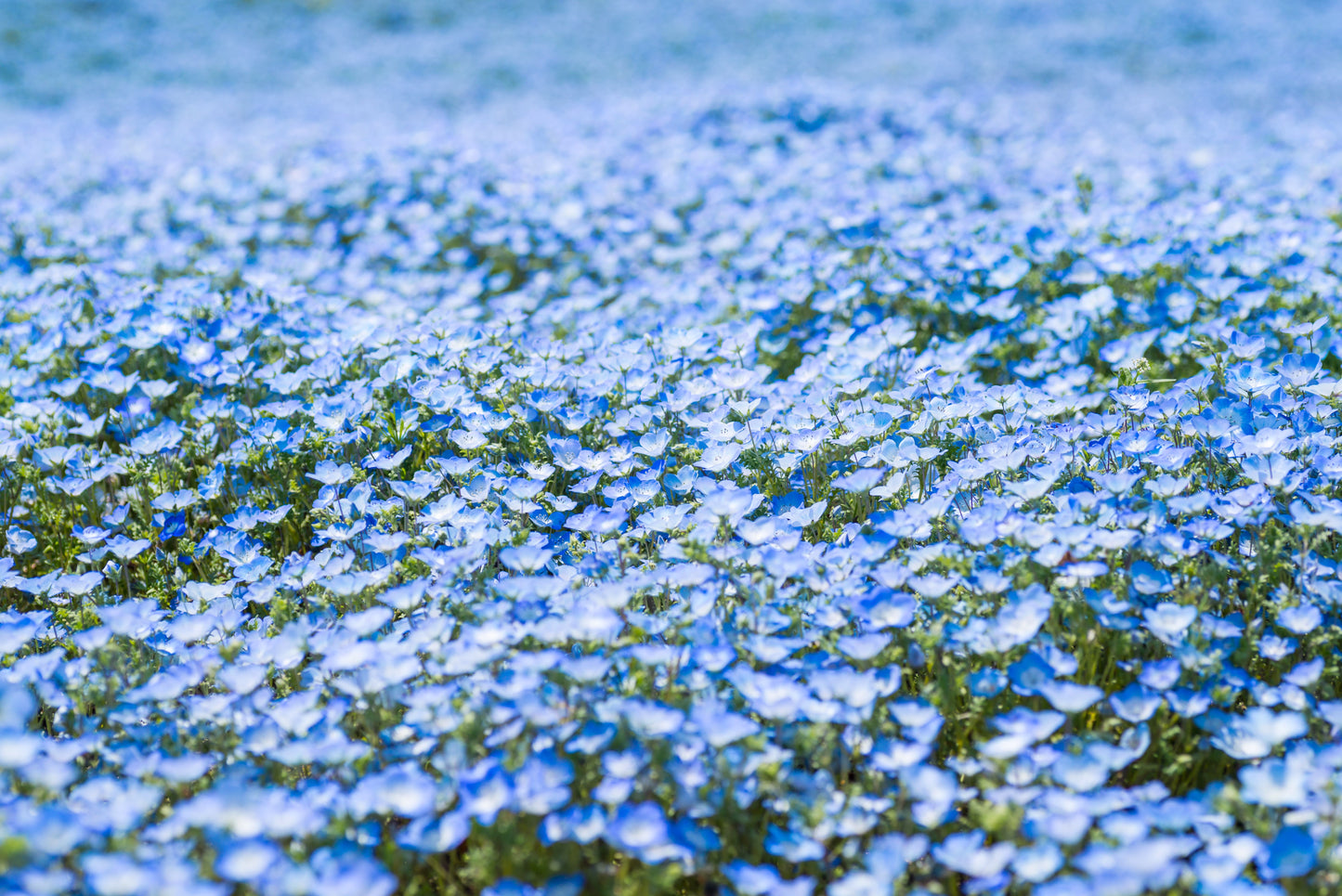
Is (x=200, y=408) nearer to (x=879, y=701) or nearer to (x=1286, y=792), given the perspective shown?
(x=879, y=701)

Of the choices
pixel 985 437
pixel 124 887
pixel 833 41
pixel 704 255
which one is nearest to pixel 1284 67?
pixel 833 41

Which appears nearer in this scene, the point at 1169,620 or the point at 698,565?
Result: the point at 1169,620

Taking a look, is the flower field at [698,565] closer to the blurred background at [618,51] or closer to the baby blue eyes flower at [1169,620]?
the baby blue eyes flower at [1169,620]

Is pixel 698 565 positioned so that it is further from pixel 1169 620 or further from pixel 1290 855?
pixel 1290 855

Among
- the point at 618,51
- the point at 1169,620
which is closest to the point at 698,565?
the point at 1169,620

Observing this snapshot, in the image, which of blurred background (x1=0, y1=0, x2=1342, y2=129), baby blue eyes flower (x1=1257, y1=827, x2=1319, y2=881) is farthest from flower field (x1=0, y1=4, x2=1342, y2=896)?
blurred background (x1=0, y1=0, x2=1342, y2=129)

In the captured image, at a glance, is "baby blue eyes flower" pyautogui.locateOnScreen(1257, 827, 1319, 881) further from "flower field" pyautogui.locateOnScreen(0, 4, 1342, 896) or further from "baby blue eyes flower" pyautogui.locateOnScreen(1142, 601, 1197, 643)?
"baby blue eyes flower" pyautogui.locateOnScreen(1142, 601, 1197, 643)
